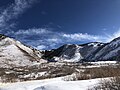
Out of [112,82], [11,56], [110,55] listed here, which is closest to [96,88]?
[112,82]

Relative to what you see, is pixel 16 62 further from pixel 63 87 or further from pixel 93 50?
pixel 63 87

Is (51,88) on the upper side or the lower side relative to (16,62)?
lower

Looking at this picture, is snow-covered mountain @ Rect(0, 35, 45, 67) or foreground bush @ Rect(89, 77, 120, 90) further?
snow-covered mountain @ Rect(0, 35, 45, 67)

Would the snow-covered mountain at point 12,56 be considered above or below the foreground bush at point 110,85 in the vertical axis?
above

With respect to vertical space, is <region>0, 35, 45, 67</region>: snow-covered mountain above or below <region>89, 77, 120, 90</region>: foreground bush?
above

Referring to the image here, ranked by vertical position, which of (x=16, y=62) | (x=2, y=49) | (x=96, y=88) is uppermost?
(x=2, y=49)

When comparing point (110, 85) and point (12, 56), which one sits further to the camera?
point (12, 56)

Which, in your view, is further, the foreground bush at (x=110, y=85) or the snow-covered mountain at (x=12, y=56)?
the snow-covered mountain at (x=12, y=56)

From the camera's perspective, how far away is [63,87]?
9297mm

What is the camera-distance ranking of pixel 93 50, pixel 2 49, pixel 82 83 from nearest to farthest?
pixel 82 83 < pixel 2 49 < pixel 93 50

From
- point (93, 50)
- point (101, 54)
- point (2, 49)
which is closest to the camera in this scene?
point (2, 49)

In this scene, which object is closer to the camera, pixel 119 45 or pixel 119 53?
pixel 119 53

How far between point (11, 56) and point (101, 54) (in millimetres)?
67683

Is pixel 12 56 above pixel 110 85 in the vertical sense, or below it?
above
